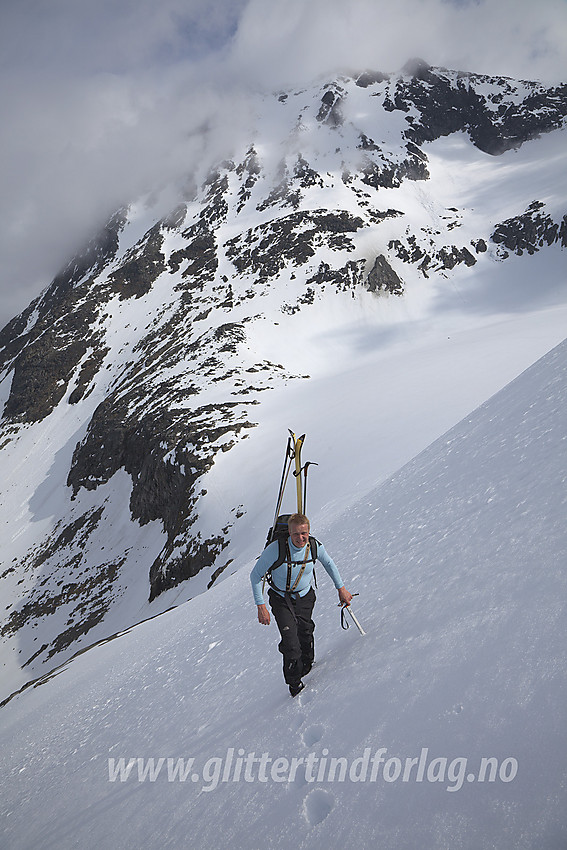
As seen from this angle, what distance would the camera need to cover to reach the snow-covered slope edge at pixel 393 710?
2615 mm

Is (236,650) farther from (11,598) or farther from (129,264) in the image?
(129,264)

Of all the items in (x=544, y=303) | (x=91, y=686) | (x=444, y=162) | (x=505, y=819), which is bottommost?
(x=544, y=303)

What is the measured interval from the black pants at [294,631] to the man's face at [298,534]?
634mm

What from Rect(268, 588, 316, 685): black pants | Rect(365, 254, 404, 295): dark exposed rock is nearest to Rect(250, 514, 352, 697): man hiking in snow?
Rect(268, 588, 316, 685): black pants

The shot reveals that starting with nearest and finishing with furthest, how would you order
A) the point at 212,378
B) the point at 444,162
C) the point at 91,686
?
the point at 91,686, the point at 212,378, the point at 444,162

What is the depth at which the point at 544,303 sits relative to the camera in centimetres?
6500

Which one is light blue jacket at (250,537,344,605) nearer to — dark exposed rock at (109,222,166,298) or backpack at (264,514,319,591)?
backpack at (264,514,319,591)

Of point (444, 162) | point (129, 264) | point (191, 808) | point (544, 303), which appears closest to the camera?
point (191, 808)

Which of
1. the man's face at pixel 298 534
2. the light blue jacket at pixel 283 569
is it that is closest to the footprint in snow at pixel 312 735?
the light blue jacket at pixel 283 569

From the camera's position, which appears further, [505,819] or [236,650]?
[236,650]

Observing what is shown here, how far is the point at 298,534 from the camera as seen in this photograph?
4645 mm

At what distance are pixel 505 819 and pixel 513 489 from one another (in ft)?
11.8

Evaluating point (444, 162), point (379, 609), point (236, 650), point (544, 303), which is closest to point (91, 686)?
point (236, 650)

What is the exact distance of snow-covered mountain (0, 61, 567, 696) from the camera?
26.2 m
